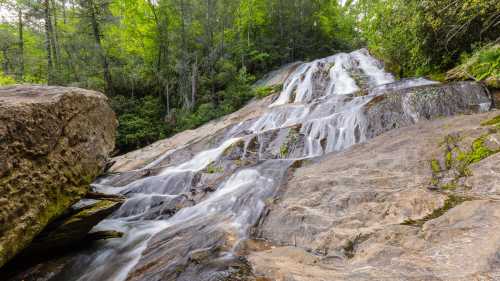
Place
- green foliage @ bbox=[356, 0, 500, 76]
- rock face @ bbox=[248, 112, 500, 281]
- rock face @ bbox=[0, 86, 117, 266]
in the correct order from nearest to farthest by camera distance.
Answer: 1. rock face @ bbox=[248, 112, 500, 281]
2. rock face @ bbox=[0, 86, 117, 266]
3. green foliage @ bbox=[356, 0, 500, 76]

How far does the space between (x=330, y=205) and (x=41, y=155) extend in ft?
13.6

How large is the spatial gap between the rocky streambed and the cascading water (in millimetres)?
32

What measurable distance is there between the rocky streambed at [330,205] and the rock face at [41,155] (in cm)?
121

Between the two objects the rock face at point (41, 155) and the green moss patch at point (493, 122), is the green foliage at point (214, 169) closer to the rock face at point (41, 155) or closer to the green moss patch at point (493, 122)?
the rock face at point (41, 155)

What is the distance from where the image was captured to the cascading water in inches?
153

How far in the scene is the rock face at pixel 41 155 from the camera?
2.92 meters

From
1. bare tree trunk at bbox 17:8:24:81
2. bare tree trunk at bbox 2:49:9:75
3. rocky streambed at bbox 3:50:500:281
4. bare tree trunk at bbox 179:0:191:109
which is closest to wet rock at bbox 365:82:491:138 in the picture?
rocky streambed at bbox 3:50:500:281

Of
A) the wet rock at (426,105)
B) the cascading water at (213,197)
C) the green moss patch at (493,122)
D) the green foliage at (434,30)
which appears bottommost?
the cascading water at (213,197)

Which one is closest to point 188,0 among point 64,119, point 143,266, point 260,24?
point 260,24

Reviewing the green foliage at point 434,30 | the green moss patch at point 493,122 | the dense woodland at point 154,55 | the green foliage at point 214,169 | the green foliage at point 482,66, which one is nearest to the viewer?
the green moss patch at point 493,122

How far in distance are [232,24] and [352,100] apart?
44.7 ft

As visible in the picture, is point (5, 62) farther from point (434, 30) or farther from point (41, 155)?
point (434, 30)

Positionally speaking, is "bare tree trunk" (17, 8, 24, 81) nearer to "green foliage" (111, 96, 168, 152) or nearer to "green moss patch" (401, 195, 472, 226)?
"green foliage" (111, 96, 168, 152)

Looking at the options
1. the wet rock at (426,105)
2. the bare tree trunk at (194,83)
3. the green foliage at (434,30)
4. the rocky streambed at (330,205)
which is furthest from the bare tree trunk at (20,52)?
the green foliage at (434,30)
